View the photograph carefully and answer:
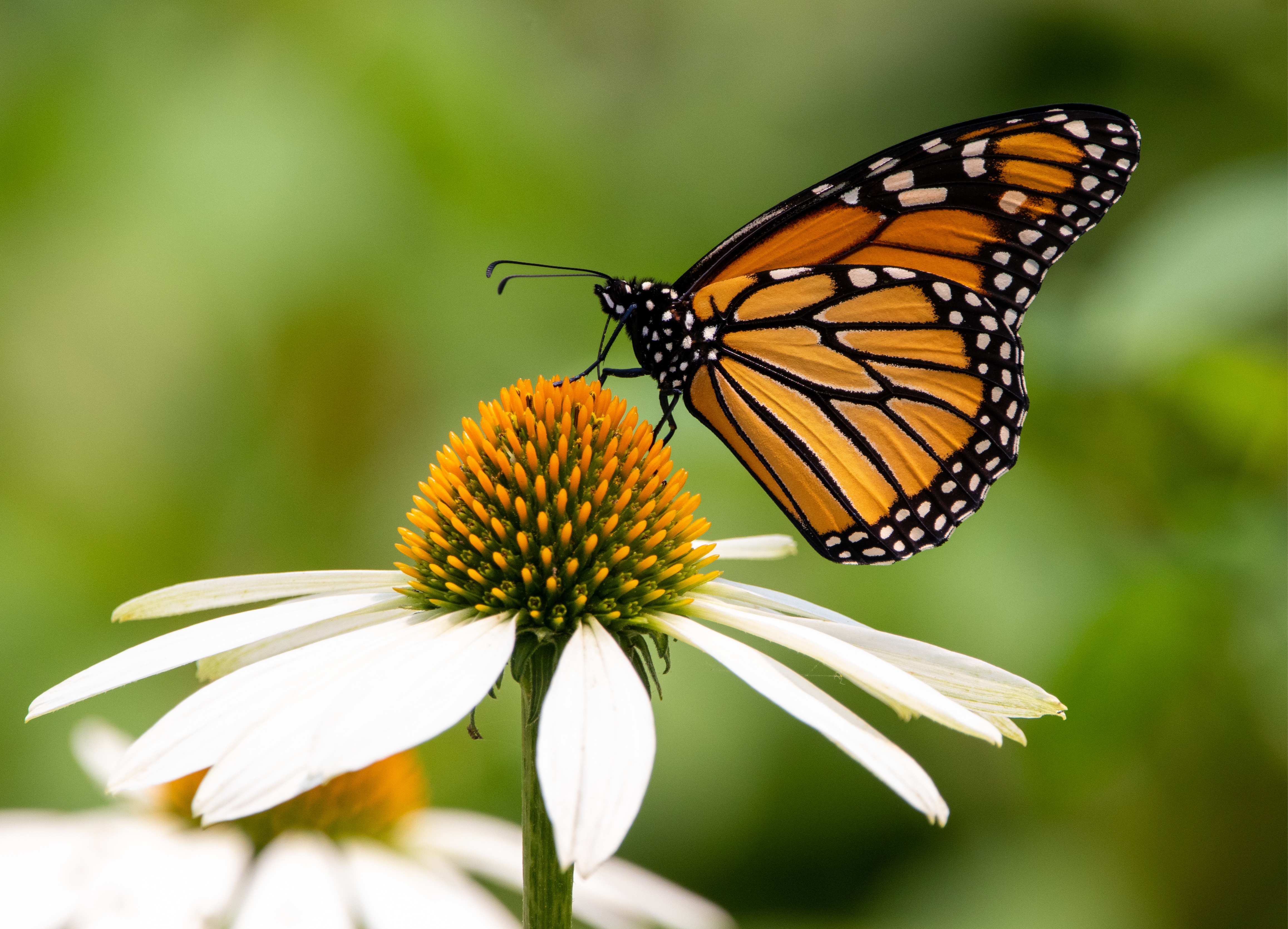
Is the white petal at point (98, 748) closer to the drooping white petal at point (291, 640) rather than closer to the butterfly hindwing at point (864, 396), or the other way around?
→ the drooping white petal at point (291, 640)

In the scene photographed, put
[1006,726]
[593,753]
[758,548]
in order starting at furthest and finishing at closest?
[758,548] → [1006,726] → [593,753]

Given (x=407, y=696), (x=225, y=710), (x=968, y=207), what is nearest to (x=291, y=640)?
(x=225, y=710)

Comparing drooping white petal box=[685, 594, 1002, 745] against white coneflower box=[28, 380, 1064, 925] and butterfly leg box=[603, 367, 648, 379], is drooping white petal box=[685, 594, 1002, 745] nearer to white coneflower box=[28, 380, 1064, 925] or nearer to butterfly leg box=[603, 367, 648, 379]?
white coneflower box=[28, 380, 1064, 925]

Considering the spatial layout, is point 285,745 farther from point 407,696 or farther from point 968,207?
point 968,207

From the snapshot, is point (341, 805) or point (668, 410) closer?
point (668, 410)

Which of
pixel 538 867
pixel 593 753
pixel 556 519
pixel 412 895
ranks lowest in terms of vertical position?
pixel 412 895

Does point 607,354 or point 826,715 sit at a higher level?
point 607,354

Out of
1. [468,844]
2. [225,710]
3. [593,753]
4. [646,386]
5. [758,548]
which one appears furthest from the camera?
[646,386]

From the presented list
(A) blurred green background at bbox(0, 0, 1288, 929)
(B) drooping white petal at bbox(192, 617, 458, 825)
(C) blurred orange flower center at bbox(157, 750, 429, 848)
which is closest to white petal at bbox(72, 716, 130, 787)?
(C) blurred orange flower center at bbox(157, 750, 429, 848)
